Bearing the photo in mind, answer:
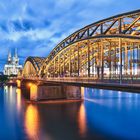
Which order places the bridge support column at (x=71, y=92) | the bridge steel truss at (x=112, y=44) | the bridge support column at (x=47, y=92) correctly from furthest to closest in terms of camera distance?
the bridge support column at (x=71, y=92), the bridge support column at (x=47, y=92), the bridge steel truss at (x=112, y=44)

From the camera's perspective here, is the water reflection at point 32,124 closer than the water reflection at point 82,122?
Yes

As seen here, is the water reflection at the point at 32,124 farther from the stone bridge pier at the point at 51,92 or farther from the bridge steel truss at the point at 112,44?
the stone bridge pier at the point at 51,92

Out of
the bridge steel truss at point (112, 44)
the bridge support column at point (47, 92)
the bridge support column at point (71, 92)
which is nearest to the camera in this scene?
the bridge steel truss at point (112, 44)

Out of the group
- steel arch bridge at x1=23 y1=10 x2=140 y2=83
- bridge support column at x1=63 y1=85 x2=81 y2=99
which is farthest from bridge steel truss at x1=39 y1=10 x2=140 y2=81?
bridge support column at x1=63 y1=85 x2=81 y2=99

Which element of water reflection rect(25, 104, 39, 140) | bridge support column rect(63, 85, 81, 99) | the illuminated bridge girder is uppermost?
the illuminated bridge girder

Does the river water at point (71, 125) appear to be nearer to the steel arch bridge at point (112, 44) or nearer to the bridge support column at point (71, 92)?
the steel arch bridge at point (112, 44)

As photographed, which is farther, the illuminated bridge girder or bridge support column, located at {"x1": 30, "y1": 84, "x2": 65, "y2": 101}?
bridge support column, located at {"x1": 30, "y1": 84, "x2": 65, "y2": 101}

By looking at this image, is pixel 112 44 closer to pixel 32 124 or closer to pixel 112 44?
pixel 112 44

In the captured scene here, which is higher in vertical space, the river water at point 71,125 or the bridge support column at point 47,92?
the bridge support column at point 47,92

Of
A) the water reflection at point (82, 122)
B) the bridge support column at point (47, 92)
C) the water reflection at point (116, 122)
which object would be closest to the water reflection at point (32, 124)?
the water reflection at point (82, 122)

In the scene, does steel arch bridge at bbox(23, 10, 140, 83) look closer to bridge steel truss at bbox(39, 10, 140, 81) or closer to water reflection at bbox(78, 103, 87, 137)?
bridge steel truss at bbox(39, 10, 140, 81)

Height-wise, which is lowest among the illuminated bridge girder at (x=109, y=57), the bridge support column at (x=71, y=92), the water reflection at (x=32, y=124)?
the water reflection at (x=32, y=124)

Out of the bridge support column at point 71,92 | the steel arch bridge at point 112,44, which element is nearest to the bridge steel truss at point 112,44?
the steel arch bridge at point 112,44

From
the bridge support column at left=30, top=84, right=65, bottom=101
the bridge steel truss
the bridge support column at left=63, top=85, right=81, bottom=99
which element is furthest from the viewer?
the bridge support column at left=63, top=85, right=81, bottom=99
